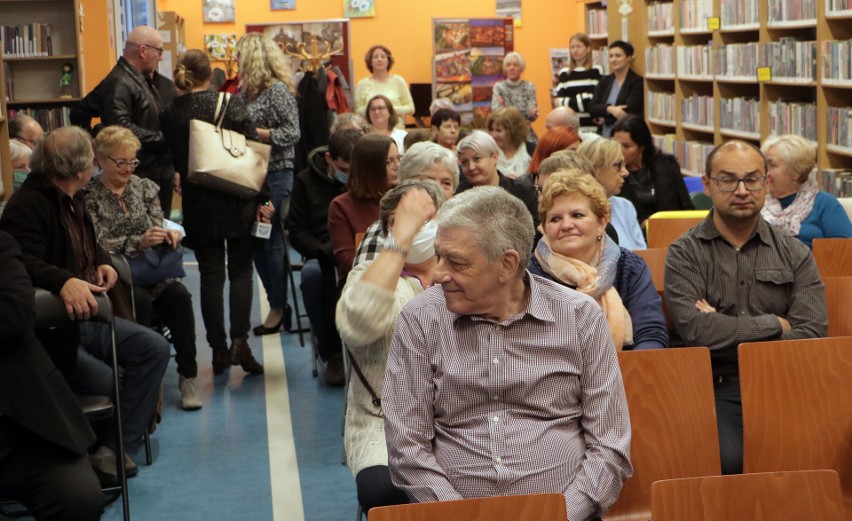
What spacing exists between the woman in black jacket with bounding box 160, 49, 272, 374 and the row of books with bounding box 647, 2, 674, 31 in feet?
18.2

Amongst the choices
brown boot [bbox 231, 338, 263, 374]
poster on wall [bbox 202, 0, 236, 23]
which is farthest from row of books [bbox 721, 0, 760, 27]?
poster on wall [bbox 202, 0, 236, 23]

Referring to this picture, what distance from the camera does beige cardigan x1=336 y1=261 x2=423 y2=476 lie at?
279 cm

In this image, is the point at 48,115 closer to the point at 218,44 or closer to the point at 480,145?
the point at 218,44

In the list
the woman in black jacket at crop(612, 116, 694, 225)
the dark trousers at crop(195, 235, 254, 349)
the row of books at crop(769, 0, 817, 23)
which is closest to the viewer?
the dark trousers at crop(195, 235, 254, 349)

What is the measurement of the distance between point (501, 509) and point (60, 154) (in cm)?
283

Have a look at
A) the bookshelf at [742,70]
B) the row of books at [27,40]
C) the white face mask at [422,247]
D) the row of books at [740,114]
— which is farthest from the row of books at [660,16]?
the white face mask at [422,247]

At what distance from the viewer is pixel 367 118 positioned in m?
7.94

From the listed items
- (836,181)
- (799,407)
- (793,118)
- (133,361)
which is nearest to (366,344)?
(799,407)

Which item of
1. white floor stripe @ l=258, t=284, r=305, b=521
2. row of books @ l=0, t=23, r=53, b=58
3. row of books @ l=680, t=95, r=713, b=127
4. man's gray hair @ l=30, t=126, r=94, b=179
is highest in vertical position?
row of books @ l=0, t=23, r=53, b=58

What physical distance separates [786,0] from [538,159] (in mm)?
2939

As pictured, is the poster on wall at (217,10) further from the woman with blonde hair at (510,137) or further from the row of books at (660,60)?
the woman with blonde hair at (510,137)

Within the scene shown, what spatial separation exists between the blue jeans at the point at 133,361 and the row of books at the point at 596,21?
27.5 ft

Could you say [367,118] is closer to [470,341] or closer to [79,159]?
[79,159]

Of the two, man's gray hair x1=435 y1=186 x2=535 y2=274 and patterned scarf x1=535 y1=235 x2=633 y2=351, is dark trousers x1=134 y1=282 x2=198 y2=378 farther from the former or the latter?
man's gray hair x1=435 y1=186 x2=535 y2=274
